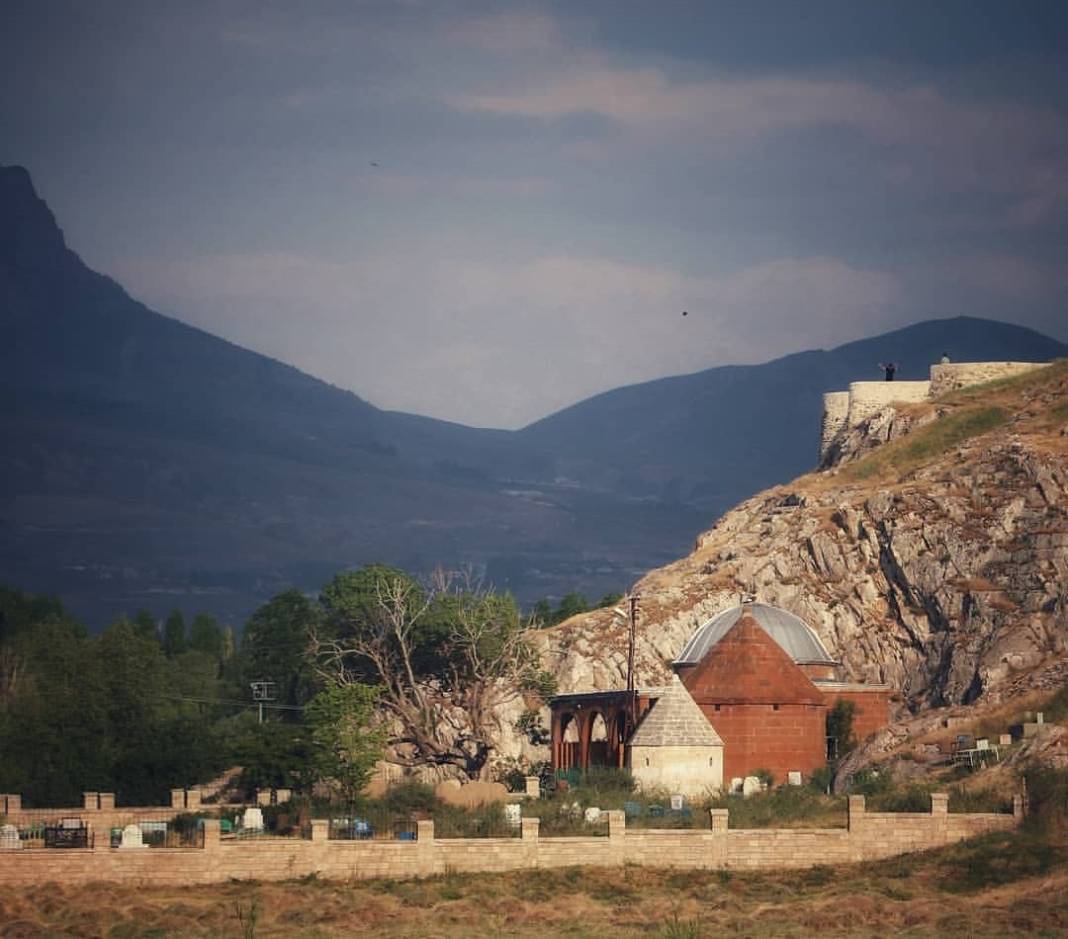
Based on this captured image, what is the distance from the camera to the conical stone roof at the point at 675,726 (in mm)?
80500

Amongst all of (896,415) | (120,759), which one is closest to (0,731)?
(120,759)

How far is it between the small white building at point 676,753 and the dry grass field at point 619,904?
64.8ft

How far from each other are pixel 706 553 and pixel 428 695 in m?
20.0

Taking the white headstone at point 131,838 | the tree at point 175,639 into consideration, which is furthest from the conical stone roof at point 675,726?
the tree at point 175,639

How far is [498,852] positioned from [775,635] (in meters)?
40.2

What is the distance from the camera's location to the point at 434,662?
116 metres

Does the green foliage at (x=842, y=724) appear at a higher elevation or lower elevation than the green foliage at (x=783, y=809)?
higher

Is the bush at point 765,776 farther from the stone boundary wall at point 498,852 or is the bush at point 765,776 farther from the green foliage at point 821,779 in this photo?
the stone boundary wall at point 498,852

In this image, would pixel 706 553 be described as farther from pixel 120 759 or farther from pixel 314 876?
pixel 314 876

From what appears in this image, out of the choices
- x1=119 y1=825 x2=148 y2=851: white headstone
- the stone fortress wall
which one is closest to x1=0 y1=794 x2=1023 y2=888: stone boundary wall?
x1=119 y1=825 x2=148 y2=851: white headstone

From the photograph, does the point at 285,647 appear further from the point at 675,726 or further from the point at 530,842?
the point at 530,842

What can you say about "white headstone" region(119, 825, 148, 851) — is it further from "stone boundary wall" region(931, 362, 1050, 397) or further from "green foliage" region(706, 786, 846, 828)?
"stone boundary wall" region(931, 362, 1050, 397)

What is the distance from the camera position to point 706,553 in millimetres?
121875

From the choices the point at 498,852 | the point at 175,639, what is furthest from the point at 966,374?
the point at 175,639
